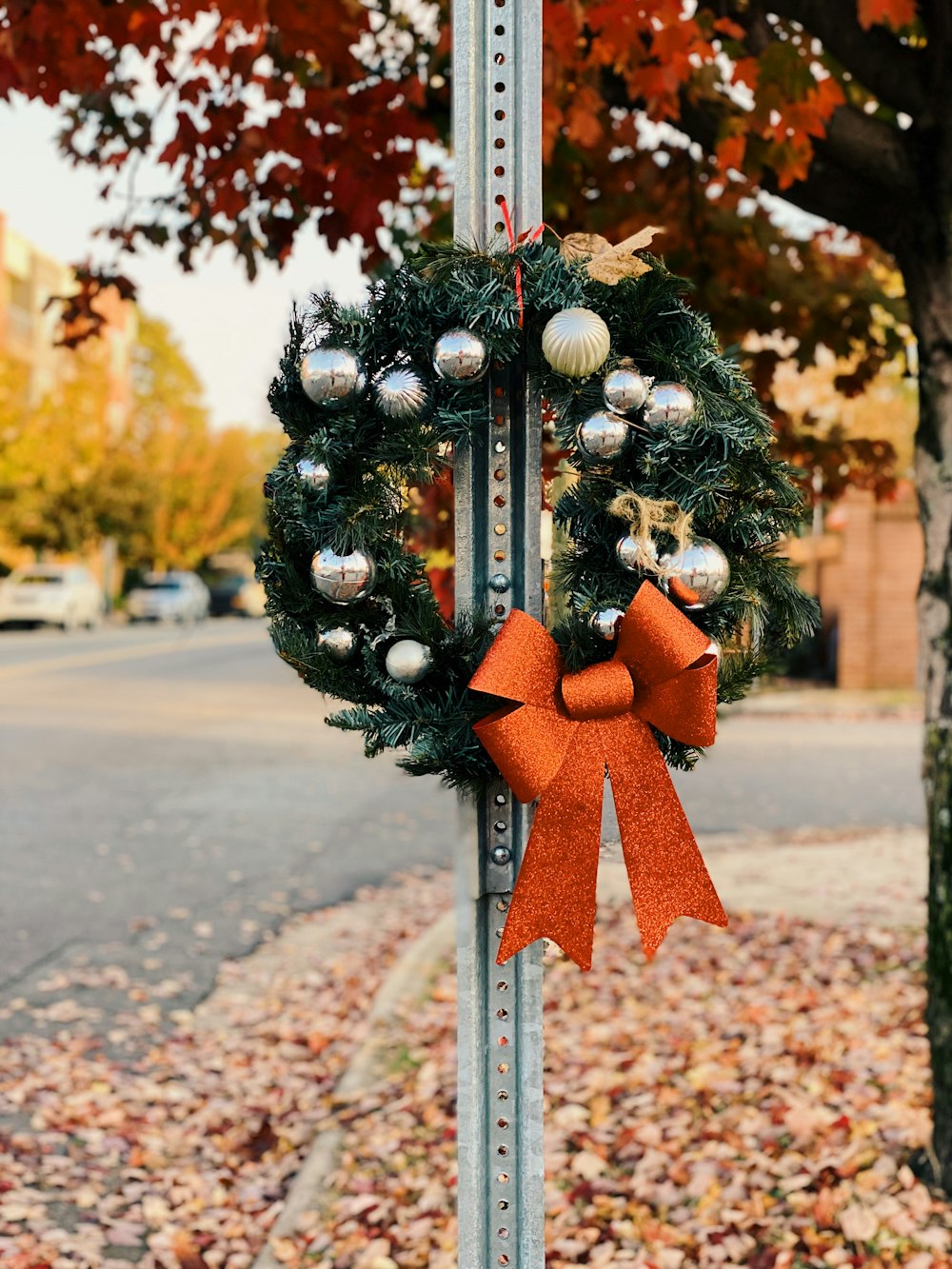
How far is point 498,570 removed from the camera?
1863 mm

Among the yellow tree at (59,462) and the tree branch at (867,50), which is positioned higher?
the yellow tree at (59,462)

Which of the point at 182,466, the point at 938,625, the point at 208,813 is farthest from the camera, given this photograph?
the point at 182,466

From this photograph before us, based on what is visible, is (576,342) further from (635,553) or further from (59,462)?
(59,462)

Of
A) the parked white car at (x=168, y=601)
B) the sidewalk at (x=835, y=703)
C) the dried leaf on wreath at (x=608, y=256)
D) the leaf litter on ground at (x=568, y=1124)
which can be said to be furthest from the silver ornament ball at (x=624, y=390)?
the parked white car at (x=168, y=601)

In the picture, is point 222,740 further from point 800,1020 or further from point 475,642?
point 475,642

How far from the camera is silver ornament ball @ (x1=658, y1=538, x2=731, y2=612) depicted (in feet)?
5.74

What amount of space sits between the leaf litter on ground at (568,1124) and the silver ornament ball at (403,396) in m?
1.13

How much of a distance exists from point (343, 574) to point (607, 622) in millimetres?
358

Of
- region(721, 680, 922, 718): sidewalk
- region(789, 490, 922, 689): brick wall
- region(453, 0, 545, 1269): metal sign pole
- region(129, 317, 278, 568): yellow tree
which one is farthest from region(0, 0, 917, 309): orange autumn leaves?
region(129, 317, 278, 568): yellow tree

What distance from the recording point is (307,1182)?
11.9 ft

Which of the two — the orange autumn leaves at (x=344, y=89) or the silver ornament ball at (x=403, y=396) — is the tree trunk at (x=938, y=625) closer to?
the orange autumn leaves at (x=344, y=89)

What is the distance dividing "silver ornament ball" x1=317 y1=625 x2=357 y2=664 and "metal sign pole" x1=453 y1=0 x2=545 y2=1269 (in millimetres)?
165

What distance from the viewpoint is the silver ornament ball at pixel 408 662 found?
1801 mm

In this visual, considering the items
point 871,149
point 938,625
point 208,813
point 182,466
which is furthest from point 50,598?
point 938,625
